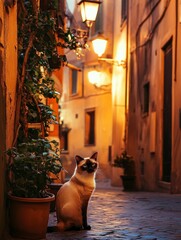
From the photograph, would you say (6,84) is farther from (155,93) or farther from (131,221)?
(155,93)

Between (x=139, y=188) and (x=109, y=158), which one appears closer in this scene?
(x=139, y=188)

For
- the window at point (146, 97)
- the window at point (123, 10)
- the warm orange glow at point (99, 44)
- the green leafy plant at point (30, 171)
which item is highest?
the window at point (123, 10)

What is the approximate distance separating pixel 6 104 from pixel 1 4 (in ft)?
3.20

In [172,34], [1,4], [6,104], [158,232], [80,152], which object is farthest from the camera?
[80,152]

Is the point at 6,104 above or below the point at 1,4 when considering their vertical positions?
below

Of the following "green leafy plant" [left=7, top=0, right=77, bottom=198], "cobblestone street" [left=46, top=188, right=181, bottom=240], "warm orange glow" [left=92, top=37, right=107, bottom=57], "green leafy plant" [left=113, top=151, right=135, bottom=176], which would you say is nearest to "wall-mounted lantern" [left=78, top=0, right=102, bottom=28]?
"green leafy plant" [left=7, top=0, right=77, bottom=198]

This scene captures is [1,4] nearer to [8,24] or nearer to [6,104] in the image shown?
[8,24]

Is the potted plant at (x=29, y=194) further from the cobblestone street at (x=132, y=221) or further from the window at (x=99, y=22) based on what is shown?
the window at (x=99, y=22)

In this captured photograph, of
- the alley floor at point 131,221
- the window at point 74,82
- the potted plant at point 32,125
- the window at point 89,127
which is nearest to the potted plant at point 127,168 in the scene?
the alley floor at point 131,221

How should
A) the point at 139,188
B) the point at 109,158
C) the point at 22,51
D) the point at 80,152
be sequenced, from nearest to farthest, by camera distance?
the point at 22,51, the point at 139,188, the point at 109,158, the point at 80,152

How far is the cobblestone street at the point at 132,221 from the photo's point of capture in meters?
5.52

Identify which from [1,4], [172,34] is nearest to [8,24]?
[1,4]

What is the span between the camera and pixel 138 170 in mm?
16594

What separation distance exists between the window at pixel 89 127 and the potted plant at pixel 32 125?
16.3 meters
